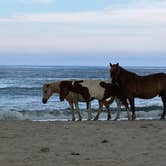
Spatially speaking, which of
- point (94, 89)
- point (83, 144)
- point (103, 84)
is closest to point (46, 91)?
point (94, 89)

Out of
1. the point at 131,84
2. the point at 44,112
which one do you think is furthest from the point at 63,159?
the point at 44,112

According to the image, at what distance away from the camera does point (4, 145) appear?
9906mm

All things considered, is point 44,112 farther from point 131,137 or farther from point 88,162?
point 88,162

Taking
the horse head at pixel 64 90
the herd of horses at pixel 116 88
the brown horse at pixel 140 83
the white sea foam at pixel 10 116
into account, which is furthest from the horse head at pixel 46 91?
the white sea foam at pixel 10 116

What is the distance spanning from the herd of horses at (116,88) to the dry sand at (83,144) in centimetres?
138

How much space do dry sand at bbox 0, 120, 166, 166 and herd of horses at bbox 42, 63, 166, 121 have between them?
4.52ft

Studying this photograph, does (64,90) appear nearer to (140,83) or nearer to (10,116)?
(140,83)

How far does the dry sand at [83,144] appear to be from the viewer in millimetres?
8484

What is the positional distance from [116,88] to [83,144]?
480cm

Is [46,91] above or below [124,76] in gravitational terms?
below

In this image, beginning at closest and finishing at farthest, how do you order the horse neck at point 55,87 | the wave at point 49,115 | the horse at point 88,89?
the horse at point 88,89, the horse neck at point 55,87, the wave at point 49,115

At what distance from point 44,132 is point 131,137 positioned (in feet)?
6.60

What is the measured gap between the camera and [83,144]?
10.1m

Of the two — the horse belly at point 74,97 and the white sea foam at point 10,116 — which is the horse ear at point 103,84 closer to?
the horse belly at point 74,97
